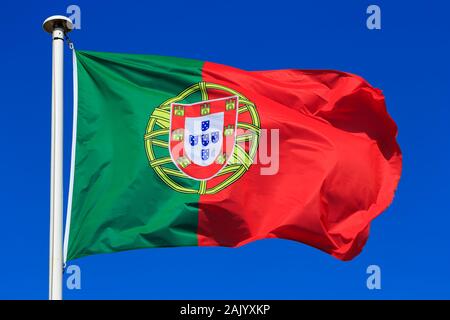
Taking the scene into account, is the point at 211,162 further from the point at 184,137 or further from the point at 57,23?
the point at 57,23

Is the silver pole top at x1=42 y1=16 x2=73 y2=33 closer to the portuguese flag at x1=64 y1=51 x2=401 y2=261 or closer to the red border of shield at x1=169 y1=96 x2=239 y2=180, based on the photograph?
the portuguese flag at x1=64 y1=51 x2=401 y2=261

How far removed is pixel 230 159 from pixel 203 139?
0.49m

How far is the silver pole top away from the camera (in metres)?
12.4

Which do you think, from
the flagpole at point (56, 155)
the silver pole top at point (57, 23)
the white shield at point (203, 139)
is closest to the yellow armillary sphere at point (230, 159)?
the white shield at point (203, 139)

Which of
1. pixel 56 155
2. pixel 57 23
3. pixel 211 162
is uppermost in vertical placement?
pixel 57 23

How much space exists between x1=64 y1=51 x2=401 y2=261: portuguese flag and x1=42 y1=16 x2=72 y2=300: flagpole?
0.47 m

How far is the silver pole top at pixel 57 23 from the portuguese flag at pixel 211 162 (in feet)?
2.20

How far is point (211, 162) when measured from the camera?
13211mm

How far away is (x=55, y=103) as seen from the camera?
472 inches

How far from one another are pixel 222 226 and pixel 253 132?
158 cm

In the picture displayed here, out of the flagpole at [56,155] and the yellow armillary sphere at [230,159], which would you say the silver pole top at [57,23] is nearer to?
the flagpole at [56,155]

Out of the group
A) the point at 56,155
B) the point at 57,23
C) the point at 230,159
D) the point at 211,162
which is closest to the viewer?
the point at 56,155

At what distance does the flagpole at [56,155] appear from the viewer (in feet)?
37.6

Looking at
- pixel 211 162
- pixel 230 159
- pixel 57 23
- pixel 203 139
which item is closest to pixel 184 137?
pixel 203 139
